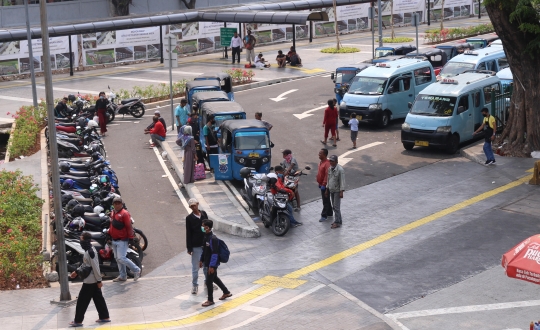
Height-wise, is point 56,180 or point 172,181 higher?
point 56,180

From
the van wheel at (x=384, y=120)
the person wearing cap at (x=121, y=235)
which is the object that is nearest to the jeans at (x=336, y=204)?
the person wearing cap at (x=121, y=235)

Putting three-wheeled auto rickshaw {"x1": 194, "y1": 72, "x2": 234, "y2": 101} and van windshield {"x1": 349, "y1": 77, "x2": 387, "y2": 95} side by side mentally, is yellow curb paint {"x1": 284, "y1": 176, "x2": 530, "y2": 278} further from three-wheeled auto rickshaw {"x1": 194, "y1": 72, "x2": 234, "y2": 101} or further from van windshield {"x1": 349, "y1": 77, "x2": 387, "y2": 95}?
three-wheeled auto rickshaw {"x1": 194, "y1": 72, "x2": 234, "y2": 101}

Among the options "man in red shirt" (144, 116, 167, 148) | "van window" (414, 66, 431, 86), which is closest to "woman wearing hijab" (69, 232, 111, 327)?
"man in red shirt" (144, 116, 167, 148)

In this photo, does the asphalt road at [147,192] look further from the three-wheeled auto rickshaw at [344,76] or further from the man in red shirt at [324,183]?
the three-wheeled auto rickshaw at [344,76]

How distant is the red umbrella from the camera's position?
1086 centimetres

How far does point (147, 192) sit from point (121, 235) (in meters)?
6.63

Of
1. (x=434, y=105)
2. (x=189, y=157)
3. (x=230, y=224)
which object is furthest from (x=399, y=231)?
(x=434, y=105)

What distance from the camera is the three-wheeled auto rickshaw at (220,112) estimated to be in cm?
2338

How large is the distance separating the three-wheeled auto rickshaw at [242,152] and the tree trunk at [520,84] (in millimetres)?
7485

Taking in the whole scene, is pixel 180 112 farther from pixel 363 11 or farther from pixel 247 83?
pixel 363 11

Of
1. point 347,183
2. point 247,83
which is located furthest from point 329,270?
point 247,83

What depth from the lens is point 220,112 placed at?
2341 centimetres

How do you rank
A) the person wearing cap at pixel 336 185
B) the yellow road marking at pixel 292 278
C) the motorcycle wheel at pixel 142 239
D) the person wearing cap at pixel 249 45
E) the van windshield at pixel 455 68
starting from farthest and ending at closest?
the person wearing cap at pixel 249 45 → the van windshield at pixel 455 68 → the person wearing cap at pixel 336 185 → the motorcycle wheel at pixel 142 239 → the yellow road marking at pixel 292 278

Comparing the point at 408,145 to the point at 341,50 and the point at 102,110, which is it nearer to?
the point at 102,110
